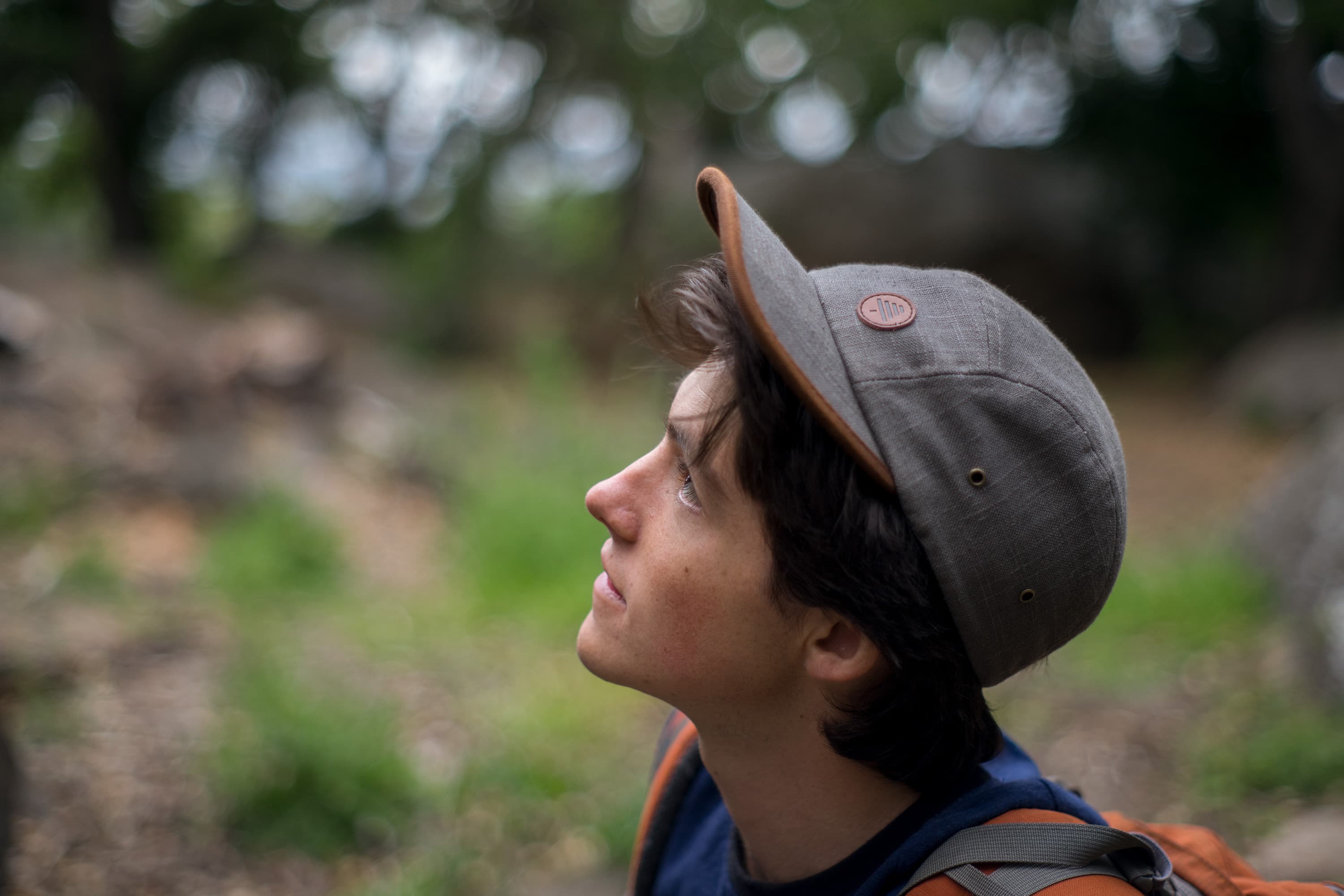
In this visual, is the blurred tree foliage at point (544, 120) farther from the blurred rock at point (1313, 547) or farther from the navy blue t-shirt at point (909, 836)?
the navy blue t-shirt at point (909, 836)

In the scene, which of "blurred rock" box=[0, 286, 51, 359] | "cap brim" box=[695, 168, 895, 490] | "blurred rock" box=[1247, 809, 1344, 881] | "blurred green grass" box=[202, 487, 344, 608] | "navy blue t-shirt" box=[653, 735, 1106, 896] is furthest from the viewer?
Result: "blurred rock" box=[0, 286, 51, 359]

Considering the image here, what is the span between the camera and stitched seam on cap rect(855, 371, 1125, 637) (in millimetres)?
1116

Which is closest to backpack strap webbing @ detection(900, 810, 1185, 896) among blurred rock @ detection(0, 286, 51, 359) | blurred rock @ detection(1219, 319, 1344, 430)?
blurred rock @ detection(0, 286, 51, 359)

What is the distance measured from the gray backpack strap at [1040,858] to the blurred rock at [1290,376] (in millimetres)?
7519

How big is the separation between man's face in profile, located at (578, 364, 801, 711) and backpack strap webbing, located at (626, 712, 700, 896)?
276 mm

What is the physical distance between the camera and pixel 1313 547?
3.86m

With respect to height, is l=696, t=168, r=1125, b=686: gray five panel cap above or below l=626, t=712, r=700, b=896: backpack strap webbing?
above

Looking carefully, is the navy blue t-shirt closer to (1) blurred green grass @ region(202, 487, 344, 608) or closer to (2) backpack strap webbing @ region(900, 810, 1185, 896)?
(2) backpack strap webbing @ region(900, 810, 1185, 896)

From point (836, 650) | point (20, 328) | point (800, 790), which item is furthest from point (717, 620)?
point (20, 328)

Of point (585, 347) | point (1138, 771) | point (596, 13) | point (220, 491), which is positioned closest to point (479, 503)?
point (220, 491)

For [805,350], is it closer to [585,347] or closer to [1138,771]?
[1138,771]

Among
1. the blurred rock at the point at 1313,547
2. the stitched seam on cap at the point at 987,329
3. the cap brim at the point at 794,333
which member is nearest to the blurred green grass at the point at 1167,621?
the blurred rock at the point at 1313,547

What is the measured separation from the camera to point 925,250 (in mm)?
11148

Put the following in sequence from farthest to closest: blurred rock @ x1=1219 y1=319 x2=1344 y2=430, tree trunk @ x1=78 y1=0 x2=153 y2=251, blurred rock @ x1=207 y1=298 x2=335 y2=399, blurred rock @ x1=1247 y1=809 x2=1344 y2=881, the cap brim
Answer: tree trunk @ x1=78 y1=0 x2=153 y2=251
blurred rock @ x1=1219 y1=319 x2=1344 y2=430
blurred rock @ x1=207 y1=298 x2=335 y2=399
blurred rock @ x1=1247 y1=809 x2=1344 y2=881
the cap brim
